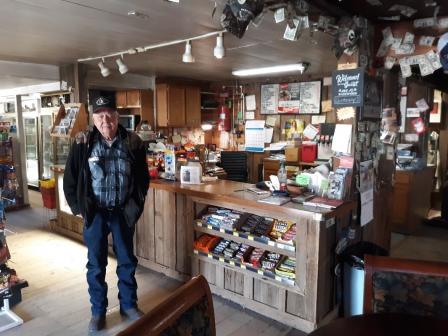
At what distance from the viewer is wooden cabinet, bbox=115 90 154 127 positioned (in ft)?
20.1

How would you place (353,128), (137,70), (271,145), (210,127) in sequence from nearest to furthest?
(353,128) < (137,70) < (271,145) < (210,127)

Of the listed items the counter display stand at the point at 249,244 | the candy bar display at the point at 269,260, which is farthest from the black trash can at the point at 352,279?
the candy bar display at the point at 269,260

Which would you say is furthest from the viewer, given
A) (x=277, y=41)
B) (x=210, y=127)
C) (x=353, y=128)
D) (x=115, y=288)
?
(x=210, y=127)

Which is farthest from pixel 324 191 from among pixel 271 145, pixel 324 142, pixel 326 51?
pixel 271 145

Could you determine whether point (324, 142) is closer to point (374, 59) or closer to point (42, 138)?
point (374, 59)

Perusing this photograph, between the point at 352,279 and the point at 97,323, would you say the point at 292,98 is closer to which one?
the point at 352,279

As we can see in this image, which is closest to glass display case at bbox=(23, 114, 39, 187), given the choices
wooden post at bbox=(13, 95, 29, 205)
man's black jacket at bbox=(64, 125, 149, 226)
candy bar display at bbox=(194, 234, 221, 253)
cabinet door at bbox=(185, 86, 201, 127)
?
wooden post at bbox=(13, 95, 29, 205)

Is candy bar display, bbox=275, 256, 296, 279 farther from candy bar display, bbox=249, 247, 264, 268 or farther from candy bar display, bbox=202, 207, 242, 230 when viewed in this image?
candy bar display, bbox=202, 207, 242, 230

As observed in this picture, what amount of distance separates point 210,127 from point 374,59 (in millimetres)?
4348

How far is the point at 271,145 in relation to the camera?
20.7 ft

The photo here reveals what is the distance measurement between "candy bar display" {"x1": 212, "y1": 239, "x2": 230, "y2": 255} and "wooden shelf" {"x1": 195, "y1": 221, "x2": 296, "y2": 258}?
0.10m

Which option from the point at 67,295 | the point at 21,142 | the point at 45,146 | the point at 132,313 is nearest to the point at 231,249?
the point at 132,313

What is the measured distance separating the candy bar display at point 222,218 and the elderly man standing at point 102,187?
67cm

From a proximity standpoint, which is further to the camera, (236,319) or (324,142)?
(324,142)
